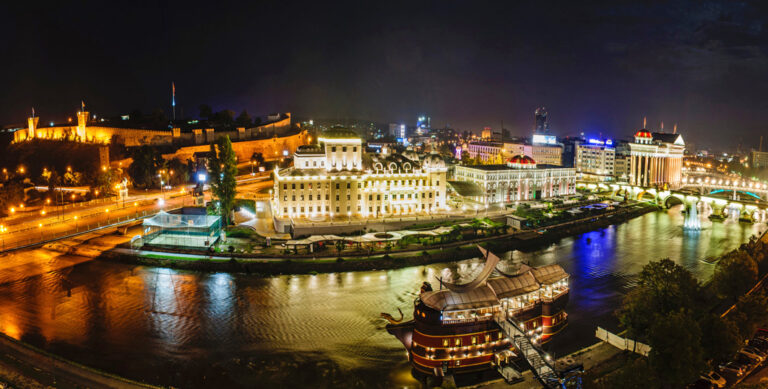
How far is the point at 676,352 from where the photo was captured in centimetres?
1178

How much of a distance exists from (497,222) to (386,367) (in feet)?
60.2

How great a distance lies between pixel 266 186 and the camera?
37.3 m

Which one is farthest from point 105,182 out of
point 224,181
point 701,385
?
point 701,385

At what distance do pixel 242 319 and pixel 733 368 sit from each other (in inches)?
584

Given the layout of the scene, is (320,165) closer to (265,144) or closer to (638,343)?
(265,144)

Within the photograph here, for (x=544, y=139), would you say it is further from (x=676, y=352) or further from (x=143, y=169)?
(x=676, y=352)

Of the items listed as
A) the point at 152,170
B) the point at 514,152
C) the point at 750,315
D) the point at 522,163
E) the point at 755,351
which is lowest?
the point at 755,351

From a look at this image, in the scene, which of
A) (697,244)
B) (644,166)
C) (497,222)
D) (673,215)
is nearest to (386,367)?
(497,222)

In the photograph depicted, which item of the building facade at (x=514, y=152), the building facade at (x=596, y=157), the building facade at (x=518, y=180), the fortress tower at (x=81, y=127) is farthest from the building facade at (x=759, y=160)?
the fortress tower at (x=81, y=127)

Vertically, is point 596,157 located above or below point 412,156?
below

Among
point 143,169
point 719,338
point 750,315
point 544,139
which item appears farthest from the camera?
point 544,139

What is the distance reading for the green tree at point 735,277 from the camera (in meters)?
17.1

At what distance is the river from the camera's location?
13.8 metres

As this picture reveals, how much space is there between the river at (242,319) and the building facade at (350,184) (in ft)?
24.6
